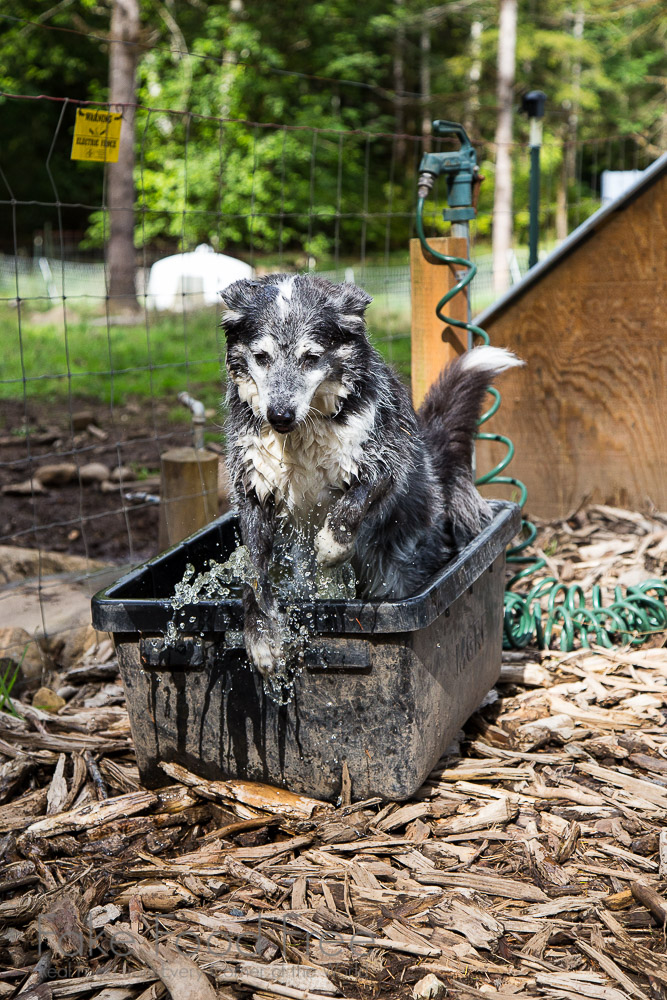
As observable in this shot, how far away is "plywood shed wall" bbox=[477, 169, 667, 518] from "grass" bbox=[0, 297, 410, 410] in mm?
1863

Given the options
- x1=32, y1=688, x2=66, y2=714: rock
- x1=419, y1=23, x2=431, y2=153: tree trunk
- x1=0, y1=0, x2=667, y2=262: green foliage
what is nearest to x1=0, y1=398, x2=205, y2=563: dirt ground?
x1=32, y1=688, x2=66, y2=714: rock

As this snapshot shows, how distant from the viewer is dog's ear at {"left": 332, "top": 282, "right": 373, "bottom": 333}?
2.45m

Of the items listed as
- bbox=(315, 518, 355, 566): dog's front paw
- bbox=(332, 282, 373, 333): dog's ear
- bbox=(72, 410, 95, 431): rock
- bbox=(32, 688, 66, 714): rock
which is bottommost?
bbox=(32, 688, 66, 714): rock

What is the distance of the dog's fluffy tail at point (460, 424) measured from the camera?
313cm

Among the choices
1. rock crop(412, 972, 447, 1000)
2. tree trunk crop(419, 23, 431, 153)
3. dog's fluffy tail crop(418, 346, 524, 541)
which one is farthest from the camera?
Answer: tree trunk crop(419, 23, 431, 153)

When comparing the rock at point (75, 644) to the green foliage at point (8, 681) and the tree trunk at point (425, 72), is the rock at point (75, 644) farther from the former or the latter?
the tree trunk at point (425, 72)

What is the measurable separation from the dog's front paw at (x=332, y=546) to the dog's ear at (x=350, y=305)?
1.77 ft

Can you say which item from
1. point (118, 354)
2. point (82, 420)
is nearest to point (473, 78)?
point (118, 354)

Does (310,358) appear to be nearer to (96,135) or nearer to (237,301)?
(237,301)

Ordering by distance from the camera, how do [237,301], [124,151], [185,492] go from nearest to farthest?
[237,301], [185,492], [124,151]

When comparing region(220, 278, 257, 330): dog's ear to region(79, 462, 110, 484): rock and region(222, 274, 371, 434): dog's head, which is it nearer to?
region(222, 274, 371, 434): dog's head

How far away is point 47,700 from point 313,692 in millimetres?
1376

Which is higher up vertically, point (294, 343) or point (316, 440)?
point (294, 343)

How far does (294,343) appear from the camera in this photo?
232cm
